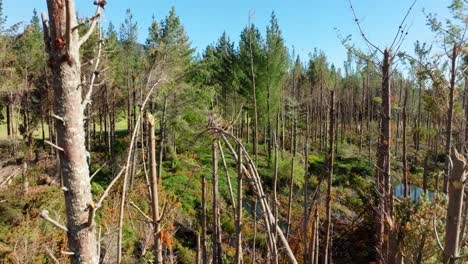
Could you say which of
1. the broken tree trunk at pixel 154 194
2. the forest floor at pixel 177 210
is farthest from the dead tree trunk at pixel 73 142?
the forest floor at pixel 177 210

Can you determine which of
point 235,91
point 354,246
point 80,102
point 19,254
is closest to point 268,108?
point 235,91

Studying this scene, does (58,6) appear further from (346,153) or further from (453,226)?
(346,153)

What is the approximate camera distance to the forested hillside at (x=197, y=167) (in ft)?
6.20

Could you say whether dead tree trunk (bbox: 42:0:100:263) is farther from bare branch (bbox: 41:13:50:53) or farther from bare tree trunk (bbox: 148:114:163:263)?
bare tree trunk (bbox: 148:114:163:263)

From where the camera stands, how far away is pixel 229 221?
15672mm

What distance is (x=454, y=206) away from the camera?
162 cm

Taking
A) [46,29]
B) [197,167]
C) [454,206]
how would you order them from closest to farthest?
1. [454,206]
2. [46,29]
3. [197,167]

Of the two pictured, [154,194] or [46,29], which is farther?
[154,194]

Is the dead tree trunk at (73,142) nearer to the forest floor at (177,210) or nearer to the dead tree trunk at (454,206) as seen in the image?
the dead tree trunk at (454,206)

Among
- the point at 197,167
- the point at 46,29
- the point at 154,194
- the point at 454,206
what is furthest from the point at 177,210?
the point at 454,206

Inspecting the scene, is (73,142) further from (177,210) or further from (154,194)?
(177,210)

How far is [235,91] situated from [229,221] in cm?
1573

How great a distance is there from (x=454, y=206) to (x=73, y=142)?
1763 mm

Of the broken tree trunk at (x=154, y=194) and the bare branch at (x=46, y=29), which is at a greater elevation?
the bare branch at (x=46, y=29)
